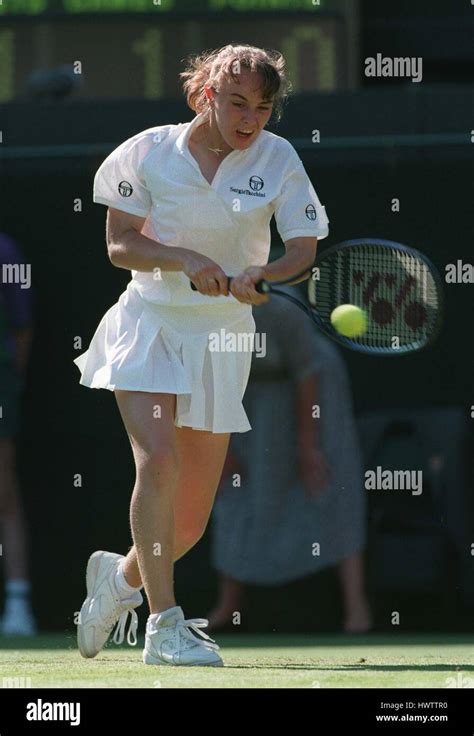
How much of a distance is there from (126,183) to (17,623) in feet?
7.71

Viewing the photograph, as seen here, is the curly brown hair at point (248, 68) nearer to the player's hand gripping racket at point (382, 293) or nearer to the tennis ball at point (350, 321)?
the player's hand gripping racket at point (382, 293)

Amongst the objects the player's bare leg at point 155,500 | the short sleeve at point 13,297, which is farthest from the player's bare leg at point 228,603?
the player's bare leg at point 155,500

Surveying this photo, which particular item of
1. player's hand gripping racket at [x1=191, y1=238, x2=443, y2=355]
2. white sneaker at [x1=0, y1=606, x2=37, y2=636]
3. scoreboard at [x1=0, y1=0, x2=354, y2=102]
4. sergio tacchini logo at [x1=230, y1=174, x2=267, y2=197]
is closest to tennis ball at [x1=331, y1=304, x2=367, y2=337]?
player's hand gripping racket at [x1=191, y1=238, x2=443, y2=355]

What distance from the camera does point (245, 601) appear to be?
6520mm

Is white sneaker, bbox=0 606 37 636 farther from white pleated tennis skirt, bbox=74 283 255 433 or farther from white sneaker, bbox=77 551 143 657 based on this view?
white pleated tennis skirt, bbox=74 283 255 433

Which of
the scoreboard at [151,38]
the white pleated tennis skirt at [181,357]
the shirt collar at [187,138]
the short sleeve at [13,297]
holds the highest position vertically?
the scoreboard at [151,38]

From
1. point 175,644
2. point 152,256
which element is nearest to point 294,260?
point 152,256

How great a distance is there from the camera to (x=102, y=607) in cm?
489

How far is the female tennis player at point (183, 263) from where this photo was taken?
178 inches

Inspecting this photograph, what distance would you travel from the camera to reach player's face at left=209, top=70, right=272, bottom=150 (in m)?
4.52

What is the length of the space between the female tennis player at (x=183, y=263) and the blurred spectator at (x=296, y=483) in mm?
1677

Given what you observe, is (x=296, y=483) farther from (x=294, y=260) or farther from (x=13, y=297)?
(x=294, y=260)

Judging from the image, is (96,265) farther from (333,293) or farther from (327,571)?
(333,293)

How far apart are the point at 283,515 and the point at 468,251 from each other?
1.10m
